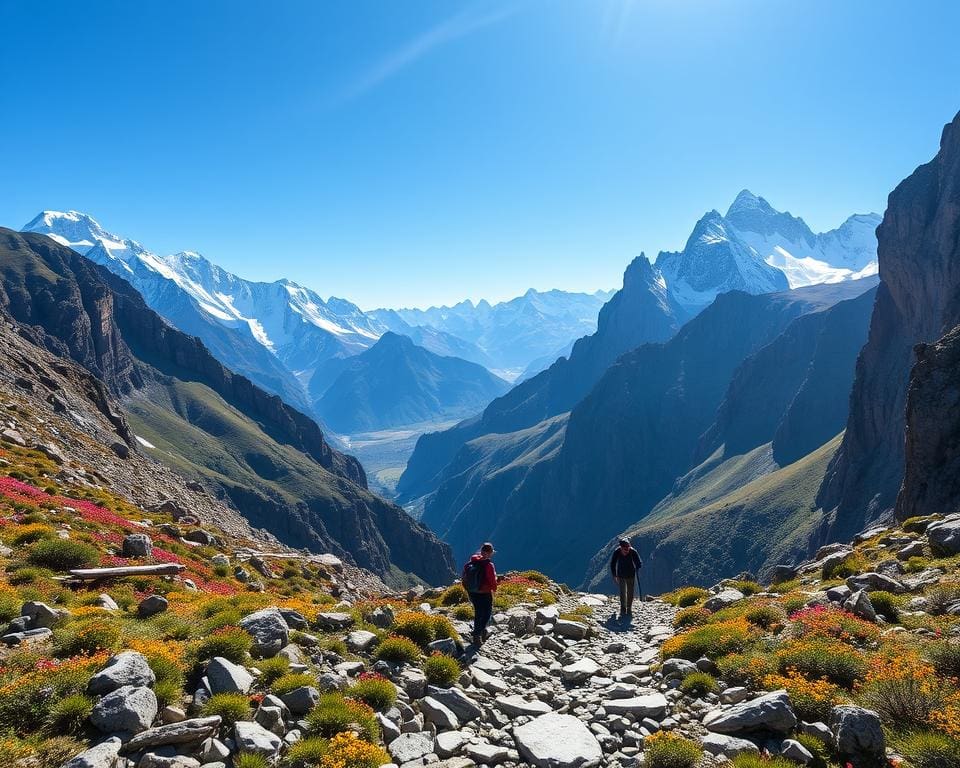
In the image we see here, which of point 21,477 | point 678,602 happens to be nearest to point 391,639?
point 678,602

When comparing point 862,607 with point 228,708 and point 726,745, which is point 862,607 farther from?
point 228,708

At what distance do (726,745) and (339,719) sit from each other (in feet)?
25.2

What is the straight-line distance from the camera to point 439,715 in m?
12.7

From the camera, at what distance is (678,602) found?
96.0 ft

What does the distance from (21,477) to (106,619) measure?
84.2 feet

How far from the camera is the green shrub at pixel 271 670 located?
41.5 feet

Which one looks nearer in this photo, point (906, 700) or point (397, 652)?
point (906, 700)

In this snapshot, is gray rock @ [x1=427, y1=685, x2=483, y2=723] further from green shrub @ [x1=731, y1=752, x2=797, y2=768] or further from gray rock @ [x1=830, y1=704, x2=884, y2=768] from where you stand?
gray rock @ [x1=830, y1=704, x2=884, y2=768]

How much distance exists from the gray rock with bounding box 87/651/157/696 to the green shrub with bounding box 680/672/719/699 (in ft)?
41.3

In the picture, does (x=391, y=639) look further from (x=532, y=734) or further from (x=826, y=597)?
(x=826, y=597)

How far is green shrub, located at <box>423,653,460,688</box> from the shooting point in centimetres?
1473

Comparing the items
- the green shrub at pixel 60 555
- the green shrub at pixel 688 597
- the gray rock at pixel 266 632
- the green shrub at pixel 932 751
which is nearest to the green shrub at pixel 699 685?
the green shrub at pixel 932 751

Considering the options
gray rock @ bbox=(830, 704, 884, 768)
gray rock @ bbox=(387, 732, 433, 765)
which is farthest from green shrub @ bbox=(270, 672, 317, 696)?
gray rock @ bbox=(830, 704, 884, 768)

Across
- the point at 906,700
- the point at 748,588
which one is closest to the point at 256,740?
the point at 906,700
